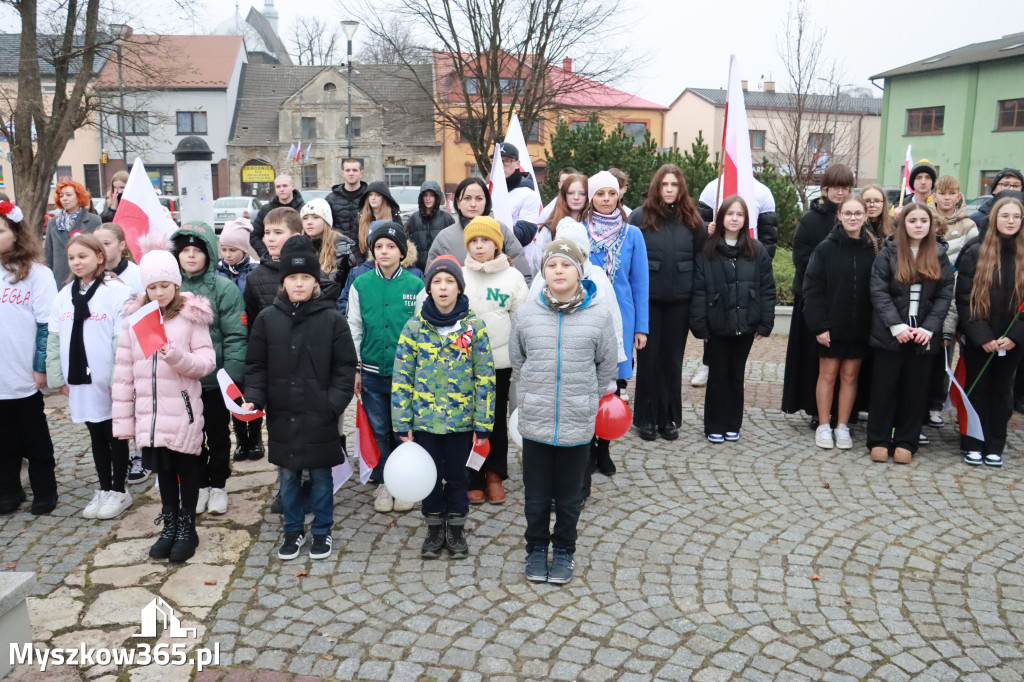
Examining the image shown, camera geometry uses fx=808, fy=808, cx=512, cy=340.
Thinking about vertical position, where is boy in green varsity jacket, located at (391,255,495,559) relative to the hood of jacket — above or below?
below

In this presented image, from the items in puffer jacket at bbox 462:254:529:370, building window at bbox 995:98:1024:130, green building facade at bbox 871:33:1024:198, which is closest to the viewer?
puffer jacket at bbox 462:254:529:370

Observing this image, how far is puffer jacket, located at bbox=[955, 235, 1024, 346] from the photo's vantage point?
5.96m

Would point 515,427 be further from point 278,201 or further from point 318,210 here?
point 278,201

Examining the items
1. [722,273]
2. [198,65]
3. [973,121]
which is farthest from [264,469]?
[198,65]

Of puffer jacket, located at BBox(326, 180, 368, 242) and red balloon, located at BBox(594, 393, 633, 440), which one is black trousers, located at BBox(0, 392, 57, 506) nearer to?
puffer jacket, located at BBox(326, 180, 368, 242)

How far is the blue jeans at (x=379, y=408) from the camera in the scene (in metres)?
5.04

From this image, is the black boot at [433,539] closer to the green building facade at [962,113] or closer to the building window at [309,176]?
the green building facade at [962,113]

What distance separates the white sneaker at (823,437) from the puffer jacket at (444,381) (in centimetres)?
330

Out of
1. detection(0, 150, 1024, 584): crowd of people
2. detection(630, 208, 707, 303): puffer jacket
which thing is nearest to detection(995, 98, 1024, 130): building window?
detection(0, 150, 1024, 584): crowd of people

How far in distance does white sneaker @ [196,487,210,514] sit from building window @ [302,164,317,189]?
44.7 m

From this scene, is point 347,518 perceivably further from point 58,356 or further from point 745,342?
point 745,342

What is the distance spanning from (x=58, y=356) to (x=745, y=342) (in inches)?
192

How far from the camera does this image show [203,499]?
527cm

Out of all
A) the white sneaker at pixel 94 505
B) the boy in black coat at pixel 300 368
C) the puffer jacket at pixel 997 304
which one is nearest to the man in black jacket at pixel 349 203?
the boy in black coat at pixel 300 368
